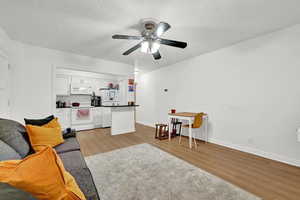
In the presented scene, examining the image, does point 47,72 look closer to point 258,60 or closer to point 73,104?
point 73,104

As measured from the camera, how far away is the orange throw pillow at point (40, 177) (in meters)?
0.60

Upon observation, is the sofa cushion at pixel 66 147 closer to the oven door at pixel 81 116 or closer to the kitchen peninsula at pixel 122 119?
the kitchen peninsula at pixel 122 119

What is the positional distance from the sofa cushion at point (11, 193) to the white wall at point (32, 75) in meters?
3.39

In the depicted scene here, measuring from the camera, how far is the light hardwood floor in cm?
170

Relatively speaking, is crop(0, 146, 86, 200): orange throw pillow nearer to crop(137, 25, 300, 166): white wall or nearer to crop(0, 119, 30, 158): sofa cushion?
crop(0, 119, 30, 158): sofa cushion

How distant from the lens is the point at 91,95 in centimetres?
571

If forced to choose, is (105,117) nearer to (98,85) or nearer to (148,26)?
(98,85)

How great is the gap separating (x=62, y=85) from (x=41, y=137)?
395 cm

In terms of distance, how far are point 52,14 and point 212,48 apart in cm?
340

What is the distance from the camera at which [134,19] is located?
2109 millimetres

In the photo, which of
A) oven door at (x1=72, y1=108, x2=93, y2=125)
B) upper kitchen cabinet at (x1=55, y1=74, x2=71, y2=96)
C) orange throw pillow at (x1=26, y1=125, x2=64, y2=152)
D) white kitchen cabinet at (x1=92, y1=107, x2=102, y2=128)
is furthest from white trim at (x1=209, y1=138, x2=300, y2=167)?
upper kitchen cabinet at (x1=55, y1=74, x2=71, y2=96)

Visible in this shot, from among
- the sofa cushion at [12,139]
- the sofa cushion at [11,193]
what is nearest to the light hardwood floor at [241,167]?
the sofa cushion at [12,139]

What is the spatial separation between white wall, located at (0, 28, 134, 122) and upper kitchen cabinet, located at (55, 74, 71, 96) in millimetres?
1716

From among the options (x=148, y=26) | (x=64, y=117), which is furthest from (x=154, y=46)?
(x=64, y=117)
